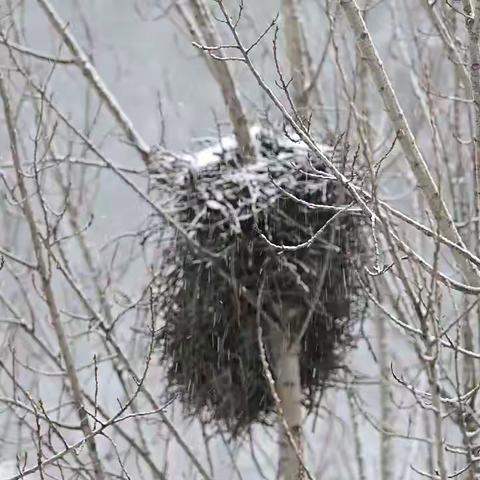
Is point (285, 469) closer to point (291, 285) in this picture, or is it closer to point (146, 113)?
point (291, 285)

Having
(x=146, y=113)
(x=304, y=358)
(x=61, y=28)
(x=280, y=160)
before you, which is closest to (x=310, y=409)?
(x=304, y=358)

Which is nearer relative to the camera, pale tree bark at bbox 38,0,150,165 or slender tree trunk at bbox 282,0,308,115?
pale tree bark at bbox 38,0,150,165

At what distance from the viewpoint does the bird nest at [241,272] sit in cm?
260

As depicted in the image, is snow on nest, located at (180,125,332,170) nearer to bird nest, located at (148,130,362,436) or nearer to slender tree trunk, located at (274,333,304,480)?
bird nest, located at (148,130,362,436)

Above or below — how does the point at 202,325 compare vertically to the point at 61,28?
below

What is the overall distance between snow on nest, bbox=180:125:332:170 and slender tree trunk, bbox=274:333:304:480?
511 millimetres

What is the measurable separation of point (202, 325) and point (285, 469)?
470mm

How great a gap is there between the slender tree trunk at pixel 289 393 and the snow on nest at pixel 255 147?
1.68ft

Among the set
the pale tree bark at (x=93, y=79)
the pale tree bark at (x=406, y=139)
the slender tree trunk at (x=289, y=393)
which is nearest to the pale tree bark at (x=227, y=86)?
the pale tree bark at (x=93, y=79)

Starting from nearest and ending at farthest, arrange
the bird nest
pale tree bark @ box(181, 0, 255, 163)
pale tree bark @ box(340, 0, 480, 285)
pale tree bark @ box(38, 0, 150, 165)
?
pale tree bark @ box(340, 0, 480, 285), the bird nest, pale tree bark @ box(181, 0, 255, 163), pale tree bark @ box(38, 0, 150, 165)

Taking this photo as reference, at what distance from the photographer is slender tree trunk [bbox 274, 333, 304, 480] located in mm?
2656

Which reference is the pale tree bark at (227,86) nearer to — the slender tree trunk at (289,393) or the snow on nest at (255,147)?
the snow on nest at (255,147)

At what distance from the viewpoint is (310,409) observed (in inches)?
111

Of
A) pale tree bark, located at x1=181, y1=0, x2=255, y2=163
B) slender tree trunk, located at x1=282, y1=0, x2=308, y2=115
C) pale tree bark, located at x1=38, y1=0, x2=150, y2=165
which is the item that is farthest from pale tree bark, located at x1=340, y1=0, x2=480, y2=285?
slender tree trunk, located at x1=282, y1=0, x2=308, y2=115
